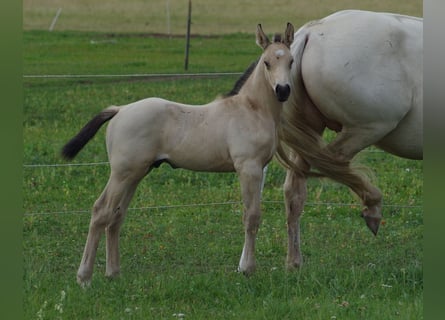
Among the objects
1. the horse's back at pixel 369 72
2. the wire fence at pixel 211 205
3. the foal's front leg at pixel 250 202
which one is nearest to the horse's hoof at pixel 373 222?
the horse's back at pixel 369 72

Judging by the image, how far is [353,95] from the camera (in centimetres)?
527

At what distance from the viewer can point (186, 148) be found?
482 centimetres

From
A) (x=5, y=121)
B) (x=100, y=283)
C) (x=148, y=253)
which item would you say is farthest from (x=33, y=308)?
(x=5, y=121)

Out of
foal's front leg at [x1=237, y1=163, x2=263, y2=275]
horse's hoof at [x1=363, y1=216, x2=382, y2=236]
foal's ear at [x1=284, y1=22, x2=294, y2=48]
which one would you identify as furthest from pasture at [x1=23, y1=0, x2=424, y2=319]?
foal's ear at [x1=284, y1=22, x2=294, y2=48]

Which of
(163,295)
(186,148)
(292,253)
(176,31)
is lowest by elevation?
(176,31)

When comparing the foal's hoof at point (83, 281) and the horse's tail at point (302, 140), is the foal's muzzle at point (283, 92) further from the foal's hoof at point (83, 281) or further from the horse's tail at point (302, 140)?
the foal's hoof at point (83, 281)

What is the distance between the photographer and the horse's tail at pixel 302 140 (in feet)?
17.9

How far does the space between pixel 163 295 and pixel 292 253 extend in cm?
152

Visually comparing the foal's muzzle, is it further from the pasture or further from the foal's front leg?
the pasture

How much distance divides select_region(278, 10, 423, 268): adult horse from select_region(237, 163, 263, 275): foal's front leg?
0.69 metres

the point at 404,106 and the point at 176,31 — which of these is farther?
the point at 176,31

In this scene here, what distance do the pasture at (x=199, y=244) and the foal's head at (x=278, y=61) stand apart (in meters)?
1.16

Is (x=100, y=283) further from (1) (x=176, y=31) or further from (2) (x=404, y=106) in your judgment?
(1) (x=176, y=31)

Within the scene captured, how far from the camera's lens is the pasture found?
13.8ft
